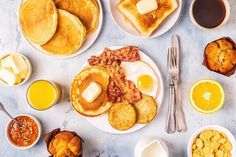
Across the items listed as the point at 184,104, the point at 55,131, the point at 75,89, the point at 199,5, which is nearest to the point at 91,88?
the point at 75,89

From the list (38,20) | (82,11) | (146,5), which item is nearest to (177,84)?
(146,5)

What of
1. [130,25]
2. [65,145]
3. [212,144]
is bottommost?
[212,144]

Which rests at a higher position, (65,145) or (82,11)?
(82,11)

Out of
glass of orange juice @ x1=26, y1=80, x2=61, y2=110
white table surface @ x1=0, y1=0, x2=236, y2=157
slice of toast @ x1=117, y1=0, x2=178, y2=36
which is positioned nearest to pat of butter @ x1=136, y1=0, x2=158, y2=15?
slice of toast @ x1=117, y1=0, x2=178, y2=36

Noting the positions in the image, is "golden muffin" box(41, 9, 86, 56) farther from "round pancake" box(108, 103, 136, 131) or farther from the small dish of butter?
"round pancake" box(108, 103, 136, 131)

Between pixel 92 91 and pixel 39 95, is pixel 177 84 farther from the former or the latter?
pixel 39 95

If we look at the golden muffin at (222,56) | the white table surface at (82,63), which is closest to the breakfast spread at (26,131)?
the white table surface at (82,63)
